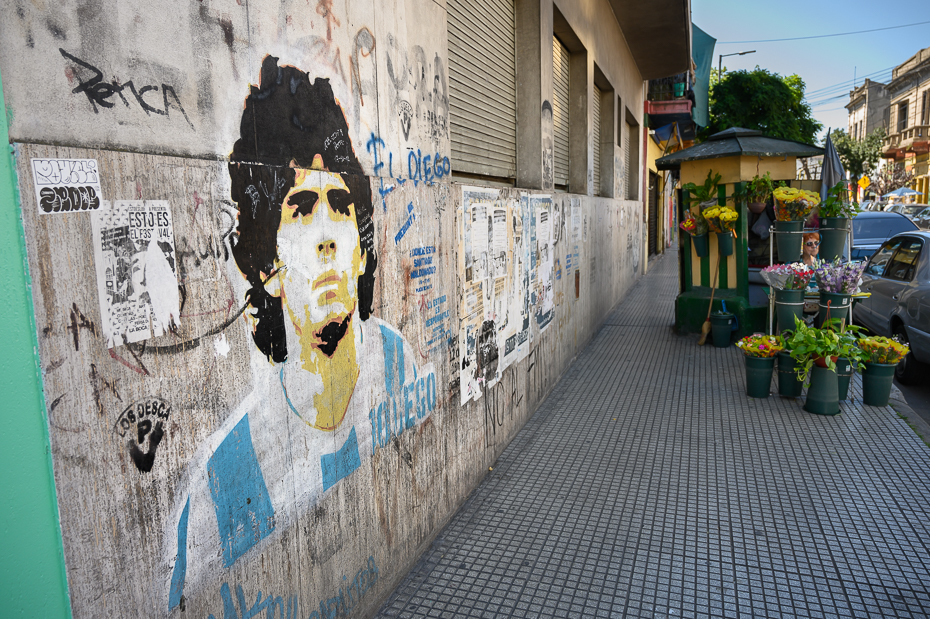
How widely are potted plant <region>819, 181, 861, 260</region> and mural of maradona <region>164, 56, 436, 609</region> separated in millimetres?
6971

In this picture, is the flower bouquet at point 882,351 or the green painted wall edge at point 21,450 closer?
the green painted wall edge at point 21,450

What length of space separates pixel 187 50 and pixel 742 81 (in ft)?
93.9

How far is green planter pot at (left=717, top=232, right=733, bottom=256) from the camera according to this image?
341 inches

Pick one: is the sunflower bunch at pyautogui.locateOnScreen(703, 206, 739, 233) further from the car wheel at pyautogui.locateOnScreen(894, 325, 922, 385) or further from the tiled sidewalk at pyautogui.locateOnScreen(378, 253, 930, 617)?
the tiled sidewalk at pyautogui.locateOnScreen(378, 253, 930, 617)

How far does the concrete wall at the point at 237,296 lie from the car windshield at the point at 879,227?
11894mm

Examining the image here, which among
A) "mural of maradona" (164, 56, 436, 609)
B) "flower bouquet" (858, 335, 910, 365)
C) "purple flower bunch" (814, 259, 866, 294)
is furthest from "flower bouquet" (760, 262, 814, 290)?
"mural of maradona" (164, 56, 436, 609)

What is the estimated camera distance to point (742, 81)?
25.8 metres

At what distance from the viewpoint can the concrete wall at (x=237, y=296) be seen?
5.05 ft

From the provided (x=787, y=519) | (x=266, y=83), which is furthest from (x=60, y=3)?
(x=787, y=519)

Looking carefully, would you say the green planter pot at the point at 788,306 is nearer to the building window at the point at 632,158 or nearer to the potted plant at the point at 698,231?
the potted plant at the point at 698,231

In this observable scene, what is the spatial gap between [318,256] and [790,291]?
5.76 metres

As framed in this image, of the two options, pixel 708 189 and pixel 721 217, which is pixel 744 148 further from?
pixel 721 217

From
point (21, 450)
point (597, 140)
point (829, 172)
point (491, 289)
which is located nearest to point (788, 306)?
point (829, 172)

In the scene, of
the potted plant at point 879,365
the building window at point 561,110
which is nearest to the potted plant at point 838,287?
the potted plant at point 879,365
